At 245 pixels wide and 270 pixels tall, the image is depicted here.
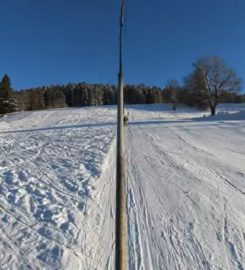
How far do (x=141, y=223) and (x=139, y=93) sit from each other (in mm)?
87387

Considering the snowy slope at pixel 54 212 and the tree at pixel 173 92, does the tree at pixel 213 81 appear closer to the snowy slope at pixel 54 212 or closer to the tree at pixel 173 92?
the tree at pixel 173 92

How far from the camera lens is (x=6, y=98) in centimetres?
4838

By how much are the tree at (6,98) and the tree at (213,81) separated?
3042cm

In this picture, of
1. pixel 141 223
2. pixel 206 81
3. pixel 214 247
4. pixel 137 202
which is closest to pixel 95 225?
pixel 141 223

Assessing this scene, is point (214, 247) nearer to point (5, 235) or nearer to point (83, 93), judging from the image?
point (5, 235)

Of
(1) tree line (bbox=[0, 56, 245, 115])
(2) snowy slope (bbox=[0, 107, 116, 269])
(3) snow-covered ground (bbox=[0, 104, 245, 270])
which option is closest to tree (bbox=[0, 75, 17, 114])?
(1) tree line (bbox=[0, 56, 245, 115])

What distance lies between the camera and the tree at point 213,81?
3812 centimetres

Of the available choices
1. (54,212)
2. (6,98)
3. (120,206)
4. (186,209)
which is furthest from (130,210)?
(6,98)

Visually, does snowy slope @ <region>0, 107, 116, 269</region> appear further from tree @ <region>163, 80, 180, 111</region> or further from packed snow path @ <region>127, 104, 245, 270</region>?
tree @ <region>163, 80, 180, 111</region>

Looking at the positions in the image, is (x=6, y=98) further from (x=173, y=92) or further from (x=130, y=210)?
(x=130, y=210)

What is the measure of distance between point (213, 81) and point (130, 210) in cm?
3598

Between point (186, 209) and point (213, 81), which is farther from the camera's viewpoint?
→ point (213, 81)

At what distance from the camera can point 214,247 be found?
15.8ft

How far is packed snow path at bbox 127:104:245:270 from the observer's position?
4.59 m
